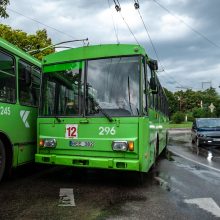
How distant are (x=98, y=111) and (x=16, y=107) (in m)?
1.76

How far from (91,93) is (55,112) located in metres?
0.97

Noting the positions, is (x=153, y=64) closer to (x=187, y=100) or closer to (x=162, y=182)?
(x=162, y=182)

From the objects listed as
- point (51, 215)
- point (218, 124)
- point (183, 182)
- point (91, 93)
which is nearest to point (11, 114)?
point (91, 93)

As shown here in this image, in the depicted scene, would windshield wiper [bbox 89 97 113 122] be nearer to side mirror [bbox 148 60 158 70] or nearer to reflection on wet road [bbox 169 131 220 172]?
side mirror [bbox 148 60 158 70]

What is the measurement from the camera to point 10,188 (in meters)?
7.62

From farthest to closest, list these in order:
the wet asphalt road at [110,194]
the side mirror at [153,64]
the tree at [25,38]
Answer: the tree at [25,38] → the side mirror at [153,64] → the wet asphalt road at [110,194]

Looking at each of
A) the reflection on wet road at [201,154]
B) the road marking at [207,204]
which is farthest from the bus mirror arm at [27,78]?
the reflection on wet road at [201,154]

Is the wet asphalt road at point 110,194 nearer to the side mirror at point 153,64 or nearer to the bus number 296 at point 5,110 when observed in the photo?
the bus number 296 at point 5,110

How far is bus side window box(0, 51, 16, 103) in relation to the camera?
7668 mm

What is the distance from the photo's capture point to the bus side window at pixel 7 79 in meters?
7.67

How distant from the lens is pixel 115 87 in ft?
26.4

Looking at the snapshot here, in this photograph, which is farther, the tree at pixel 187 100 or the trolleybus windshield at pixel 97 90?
the tree at pixel 187 100

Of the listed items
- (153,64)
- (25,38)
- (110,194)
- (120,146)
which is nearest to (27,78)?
(120,146)

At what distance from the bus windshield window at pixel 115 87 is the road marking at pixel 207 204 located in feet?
6.77
